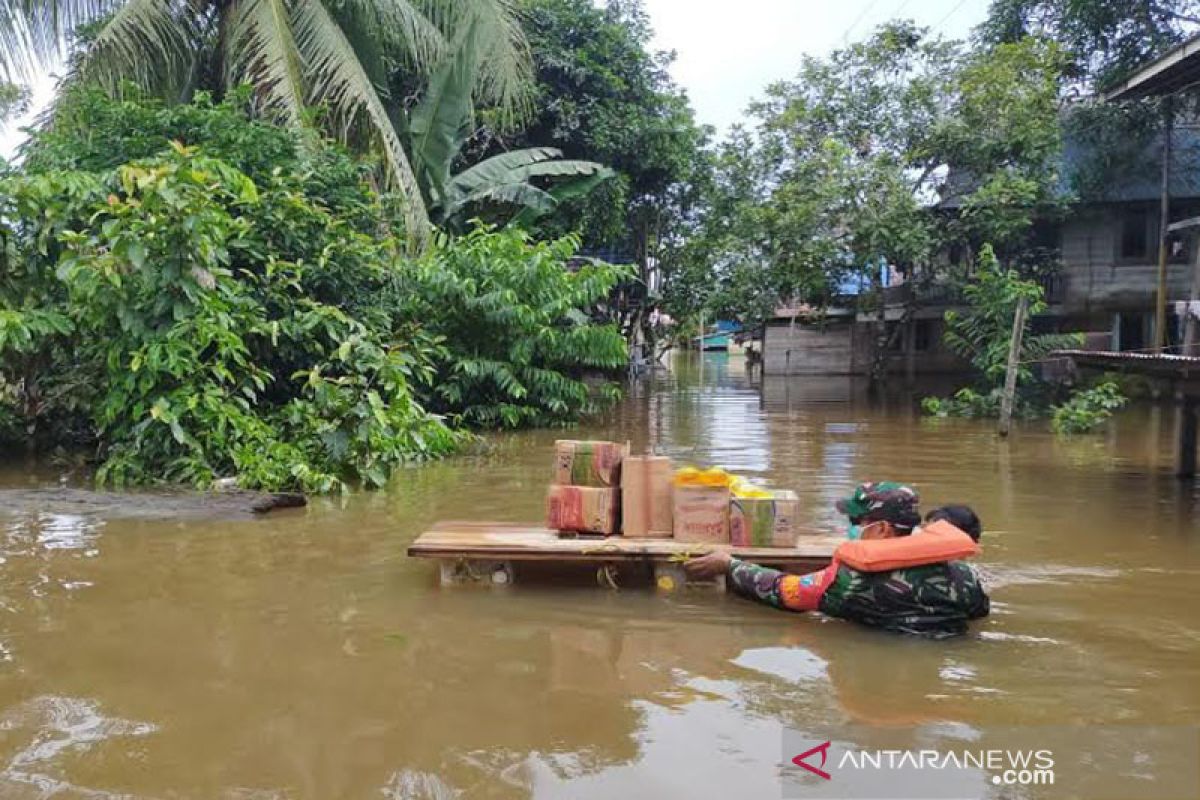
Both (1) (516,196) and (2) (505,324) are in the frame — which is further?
(1) (516,196)

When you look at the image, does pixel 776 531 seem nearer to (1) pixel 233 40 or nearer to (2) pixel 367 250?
(2) pixel 367 250

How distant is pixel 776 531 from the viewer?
5.33 m

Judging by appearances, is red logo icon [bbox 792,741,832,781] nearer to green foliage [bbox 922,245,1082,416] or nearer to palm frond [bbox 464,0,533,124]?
palm frond [bbox 464,0,533,124]

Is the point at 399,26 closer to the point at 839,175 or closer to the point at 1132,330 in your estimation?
the point at 839,175

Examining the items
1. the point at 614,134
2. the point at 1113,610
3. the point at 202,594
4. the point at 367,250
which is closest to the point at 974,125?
the point at 614,134

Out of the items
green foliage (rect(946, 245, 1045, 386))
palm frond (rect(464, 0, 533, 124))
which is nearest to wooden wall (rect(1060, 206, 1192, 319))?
green foliage (rect(946, 245, 1045, 386))

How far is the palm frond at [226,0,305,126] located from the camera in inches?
464

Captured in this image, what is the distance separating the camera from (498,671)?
13.7 feet

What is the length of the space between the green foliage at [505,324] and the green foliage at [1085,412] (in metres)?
6.32

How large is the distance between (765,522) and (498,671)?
186 cm

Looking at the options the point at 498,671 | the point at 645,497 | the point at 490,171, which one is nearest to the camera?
the point at 498,671

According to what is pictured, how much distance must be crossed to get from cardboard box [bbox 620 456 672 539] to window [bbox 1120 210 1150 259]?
19.4 metres

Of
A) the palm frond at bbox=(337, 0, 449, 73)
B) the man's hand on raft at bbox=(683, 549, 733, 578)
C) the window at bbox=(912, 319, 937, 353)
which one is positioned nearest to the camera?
the man's hand on raft at bbox=(683, 549, 733, 578)

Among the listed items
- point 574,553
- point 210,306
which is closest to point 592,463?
point 574,553
